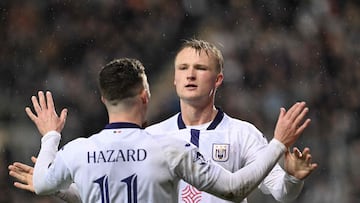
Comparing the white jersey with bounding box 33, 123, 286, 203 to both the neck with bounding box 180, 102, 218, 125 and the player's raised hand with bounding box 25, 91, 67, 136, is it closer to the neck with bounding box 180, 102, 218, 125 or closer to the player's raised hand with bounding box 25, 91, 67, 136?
the player's raised hand with bounding box 25, 91, 67, 136

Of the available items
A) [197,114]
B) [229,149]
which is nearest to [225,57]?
[197,114]

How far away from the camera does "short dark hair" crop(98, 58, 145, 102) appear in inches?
140

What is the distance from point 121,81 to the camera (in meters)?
3.56

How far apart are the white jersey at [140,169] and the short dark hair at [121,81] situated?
0.41 feet

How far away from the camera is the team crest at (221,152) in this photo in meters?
4.65

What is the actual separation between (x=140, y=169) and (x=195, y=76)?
1.30 metres

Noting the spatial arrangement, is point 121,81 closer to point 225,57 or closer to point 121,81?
point 121,81

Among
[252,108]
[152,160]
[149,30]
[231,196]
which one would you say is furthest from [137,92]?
[149,30]

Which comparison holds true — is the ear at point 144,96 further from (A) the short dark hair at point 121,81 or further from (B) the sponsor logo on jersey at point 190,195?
(B) the sponsor logo on jersey at point 190,195

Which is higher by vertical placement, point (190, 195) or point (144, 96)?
point (144, 96)

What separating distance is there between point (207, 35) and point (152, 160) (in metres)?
6.35

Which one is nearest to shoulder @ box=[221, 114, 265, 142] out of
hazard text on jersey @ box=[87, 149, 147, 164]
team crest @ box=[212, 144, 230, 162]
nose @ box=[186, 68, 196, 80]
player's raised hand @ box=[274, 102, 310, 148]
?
team crest @ box=[212, 144, 230, 162]

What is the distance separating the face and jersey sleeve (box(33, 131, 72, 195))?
1.05 meters

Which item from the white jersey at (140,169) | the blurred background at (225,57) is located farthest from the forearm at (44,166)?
the blurred background at (225,57)
